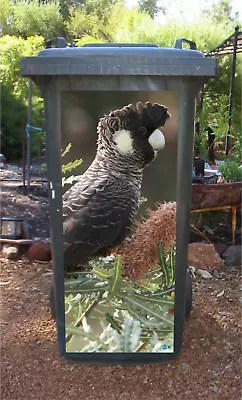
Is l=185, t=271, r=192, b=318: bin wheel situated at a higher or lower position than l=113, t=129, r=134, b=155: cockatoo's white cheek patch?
lower

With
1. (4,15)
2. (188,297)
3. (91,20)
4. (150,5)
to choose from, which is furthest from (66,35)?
(188,297)

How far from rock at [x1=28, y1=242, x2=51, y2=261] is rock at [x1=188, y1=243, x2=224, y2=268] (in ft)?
3.99

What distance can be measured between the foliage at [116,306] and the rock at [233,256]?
5.70 feet

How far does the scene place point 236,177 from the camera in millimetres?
4949

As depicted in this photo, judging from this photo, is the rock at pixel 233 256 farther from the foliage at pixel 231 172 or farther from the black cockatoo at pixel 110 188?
the black cockatoo at pixel 110 188

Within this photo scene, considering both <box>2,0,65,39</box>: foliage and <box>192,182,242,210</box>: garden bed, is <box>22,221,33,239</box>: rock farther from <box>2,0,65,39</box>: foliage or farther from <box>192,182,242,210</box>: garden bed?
<box>2,0,65,39</box>: foliage

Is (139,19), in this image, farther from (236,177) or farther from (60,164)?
(60,164)

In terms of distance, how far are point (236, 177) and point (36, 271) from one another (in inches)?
92.0

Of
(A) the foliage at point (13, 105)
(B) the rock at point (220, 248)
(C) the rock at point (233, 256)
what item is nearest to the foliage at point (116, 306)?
(C) the rock at point (233, 256)

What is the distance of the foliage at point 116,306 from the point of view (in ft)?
7.91

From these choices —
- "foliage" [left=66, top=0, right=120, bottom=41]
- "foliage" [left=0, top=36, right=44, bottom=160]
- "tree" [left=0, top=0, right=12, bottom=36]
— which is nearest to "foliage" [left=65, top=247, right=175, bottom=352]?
"foliage" [left=0, top=36, right=44, bottom=160]

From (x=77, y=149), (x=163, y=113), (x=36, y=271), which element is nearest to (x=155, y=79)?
(x=163, y=113)

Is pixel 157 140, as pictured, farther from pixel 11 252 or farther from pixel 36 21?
pixel 36 21

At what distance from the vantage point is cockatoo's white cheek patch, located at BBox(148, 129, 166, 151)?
7.30 feet
